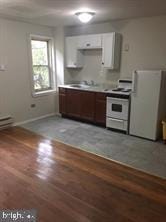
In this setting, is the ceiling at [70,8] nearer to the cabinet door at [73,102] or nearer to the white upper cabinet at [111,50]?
the white upper cabinet at [111,50]

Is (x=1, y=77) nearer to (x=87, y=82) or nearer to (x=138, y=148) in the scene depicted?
(x=87, y=82)

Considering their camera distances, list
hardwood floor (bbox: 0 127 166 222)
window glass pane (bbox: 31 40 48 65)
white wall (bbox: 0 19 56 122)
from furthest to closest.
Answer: window glass pane (bbox: 31 40 48 65) < white wall (bbox: 0 19 56 122) < hardwood floor (bbox: 0 127 166 222)

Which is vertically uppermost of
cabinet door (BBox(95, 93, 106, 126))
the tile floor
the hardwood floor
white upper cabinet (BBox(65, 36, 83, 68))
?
white upper cabinet (BBox(65, 36, 83, 68))

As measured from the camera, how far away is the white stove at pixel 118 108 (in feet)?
13.4

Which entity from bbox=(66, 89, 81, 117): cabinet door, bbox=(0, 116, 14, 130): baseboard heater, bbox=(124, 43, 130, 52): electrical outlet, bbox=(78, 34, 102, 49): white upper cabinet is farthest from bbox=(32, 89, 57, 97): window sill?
bbox=(124, 43, 130, 52): electrical outlet

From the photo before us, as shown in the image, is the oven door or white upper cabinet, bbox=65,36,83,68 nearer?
the oven door

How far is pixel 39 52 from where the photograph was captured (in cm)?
519

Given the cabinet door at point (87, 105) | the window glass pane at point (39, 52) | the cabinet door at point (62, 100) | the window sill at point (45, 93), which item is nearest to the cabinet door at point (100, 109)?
the cabinet door at point (87, 105)

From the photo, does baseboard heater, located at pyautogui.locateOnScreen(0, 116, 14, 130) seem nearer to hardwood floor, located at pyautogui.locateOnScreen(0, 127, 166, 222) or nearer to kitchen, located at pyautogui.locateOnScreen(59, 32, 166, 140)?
hardwood floor, located at pyautogui.locateOnScreen(0, 127, 166, 222)

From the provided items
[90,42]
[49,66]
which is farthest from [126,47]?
[49,66]

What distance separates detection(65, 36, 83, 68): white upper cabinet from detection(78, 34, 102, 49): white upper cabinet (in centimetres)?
16

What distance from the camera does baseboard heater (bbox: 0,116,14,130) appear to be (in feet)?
14.6

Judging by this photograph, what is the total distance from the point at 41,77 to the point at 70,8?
93.1 inches

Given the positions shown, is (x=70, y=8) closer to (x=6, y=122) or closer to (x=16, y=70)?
(x=16, y=70)
